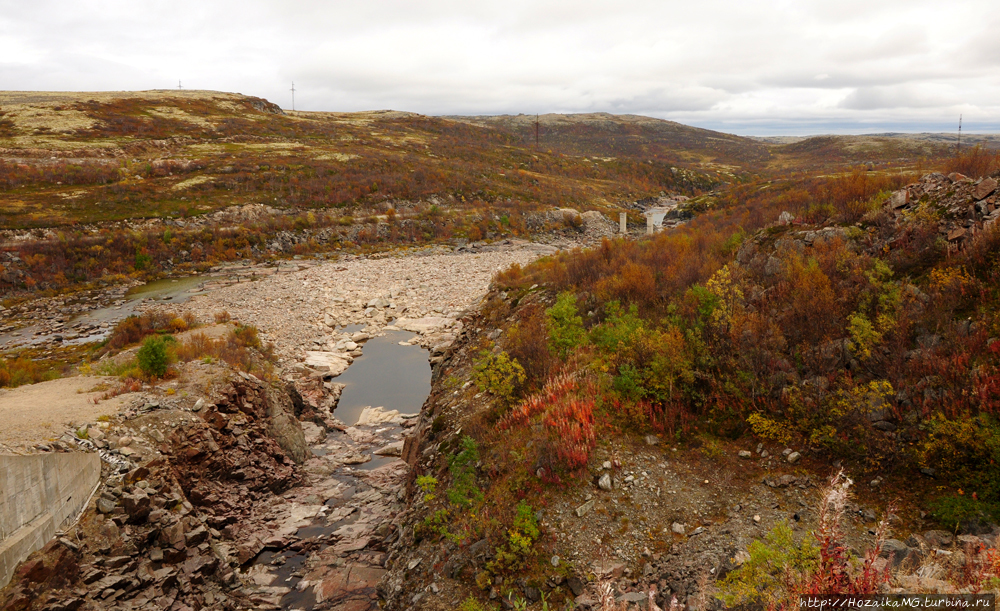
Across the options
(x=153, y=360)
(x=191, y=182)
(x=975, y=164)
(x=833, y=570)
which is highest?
(x=191, y=182)

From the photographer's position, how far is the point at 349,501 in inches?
451

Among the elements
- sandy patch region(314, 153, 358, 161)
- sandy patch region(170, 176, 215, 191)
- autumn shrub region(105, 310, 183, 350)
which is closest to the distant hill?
sandy patch region(314, 153, 358, 161)

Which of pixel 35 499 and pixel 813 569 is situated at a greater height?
pixel 813 569

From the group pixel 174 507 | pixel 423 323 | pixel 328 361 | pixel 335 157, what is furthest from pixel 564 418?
pixel 335 157

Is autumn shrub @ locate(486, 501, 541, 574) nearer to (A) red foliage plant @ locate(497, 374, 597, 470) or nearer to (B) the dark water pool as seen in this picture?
(A) red foliage plant @ locate(497, 374, 597, 470)

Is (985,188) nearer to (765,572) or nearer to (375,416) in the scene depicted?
(765,572)

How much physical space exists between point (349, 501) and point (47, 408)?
6501 mm

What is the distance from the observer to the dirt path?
28.3 feet

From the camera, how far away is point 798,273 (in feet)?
29.1

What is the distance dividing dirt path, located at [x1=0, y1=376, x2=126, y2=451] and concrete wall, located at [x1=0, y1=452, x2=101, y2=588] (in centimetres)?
142

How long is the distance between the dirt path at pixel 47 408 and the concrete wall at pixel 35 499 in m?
1.42

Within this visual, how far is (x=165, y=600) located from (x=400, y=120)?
327ft

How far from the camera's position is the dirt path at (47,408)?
862cm

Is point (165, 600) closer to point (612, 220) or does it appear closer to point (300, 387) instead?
point (300, 387)
